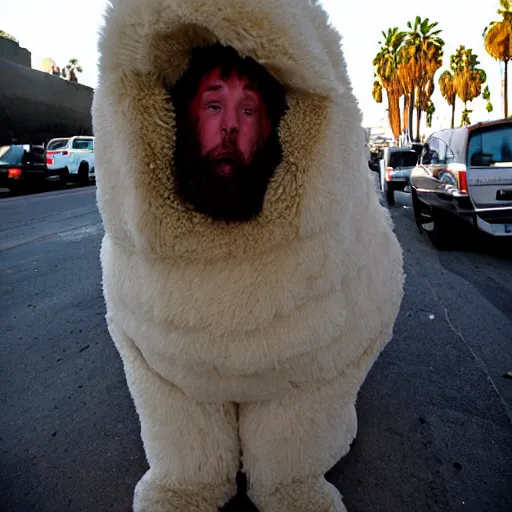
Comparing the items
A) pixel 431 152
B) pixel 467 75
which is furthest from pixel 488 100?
pixel 431 152

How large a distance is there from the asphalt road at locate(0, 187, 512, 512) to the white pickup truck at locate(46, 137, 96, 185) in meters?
16.3

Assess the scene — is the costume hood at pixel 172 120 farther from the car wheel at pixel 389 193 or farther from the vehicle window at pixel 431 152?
the car wheel at pixel 389 193

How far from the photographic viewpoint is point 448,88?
2253 inches

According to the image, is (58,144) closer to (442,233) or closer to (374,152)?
(374,152)

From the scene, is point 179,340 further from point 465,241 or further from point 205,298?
point 465,241

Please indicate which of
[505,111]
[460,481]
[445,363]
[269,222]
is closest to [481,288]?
[445,363]

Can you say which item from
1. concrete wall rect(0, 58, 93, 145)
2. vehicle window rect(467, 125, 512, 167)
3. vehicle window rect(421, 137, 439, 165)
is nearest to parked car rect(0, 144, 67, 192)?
concrete wall rect(0, 58, 93, 145)

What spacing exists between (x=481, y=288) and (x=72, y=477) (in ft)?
13.2

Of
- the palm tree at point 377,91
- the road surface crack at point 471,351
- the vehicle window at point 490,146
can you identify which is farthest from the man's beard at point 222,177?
the palm tree at point 377,91

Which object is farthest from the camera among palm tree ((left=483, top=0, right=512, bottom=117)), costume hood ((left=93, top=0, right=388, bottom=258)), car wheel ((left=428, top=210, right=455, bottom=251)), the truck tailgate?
palm tree ((left=483, top=0, right=512, bottom=117))

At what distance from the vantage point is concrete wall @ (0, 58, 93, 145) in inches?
969

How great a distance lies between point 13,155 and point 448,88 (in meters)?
51.6

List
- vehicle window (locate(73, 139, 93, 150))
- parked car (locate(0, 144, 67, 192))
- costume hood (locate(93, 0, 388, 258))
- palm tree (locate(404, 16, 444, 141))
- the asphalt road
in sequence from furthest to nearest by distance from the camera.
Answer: palm tree (locate(404, 16, 444, 141)), vehicle window (locate(73, 139, 93, 150)), parked car (locate(0, 144, 67, 192)), the asphalt road, costume hood (locate(93, 0, 388, 258))

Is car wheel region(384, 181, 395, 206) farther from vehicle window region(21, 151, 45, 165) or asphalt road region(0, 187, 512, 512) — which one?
vehicle window region(21, 151, 45, 165)
